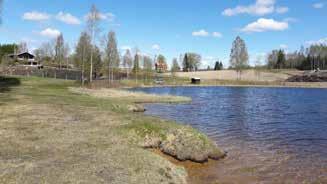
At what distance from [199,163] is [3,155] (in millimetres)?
9562

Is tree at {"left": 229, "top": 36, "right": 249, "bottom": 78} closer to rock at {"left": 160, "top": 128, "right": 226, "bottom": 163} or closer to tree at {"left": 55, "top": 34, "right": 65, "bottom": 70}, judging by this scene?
tree at {"left": 55, "top": 34, "right": 65, "bottom": 70}

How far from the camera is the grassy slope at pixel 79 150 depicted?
13583 mm

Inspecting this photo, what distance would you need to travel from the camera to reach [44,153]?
1605 centimetres

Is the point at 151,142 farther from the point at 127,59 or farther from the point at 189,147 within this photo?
the point at 127,59

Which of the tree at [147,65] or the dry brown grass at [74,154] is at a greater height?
the tree at [147,65]

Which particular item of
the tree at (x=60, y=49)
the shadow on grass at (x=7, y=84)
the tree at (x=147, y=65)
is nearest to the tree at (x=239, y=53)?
the tree at (x=147, y=65)

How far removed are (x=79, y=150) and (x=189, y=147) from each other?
6.34m

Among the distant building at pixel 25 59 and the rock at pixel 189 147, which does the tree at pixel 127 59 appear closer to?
the distant building at pixel 25 59

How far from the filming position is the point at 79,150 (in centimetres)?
1681

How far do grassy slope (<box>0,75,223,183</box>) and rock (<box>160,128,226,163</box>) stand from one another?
2.11 feet

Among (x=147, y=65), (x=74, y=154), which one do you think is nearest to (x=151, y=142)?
(x=74, y=154)

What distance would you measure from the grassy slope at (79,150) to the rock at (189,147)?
64cm

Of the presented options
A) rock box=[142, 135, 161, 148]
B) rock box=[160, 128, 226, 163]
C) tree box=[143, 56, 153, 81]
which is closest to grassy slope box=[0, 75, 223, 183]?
rock box=[142, 135, 161, 148]

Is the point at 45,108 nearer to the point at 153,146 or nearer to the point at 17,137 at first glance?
the point at 17,137
